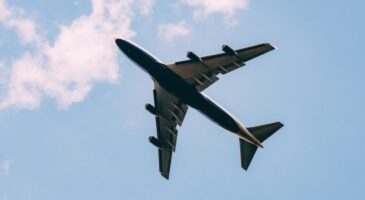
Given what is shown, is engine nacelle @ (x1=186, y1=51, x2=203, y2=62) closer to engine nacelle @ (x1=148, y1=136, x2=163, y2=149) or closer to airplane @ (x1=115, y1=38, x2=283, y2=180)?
airplane @ (x1=115, y1=38, x2=283, y2=180)

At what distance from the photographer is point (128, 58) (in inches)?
3351

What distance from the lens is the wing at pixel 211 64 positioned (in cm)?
8088

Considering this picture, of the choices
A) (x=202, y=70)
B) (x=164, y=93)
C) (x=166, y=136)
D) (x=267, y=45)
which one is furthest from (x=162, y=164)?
(x=267, y=45)

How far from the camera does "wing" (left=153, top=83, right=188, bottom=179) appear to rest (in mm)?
91625

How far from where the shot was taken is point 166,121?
95.2 m

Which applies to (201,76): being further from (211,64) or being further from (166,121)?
(166,121)

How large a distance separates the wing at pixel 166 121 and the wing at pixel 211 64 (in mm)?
6119

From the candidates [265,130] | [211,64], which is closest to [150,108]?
[211,64]

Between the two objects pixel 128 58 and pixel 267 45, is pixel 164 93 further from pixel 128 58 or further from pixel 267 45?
pixel 267 45

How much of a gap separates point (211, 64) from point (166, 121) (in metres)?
15.0

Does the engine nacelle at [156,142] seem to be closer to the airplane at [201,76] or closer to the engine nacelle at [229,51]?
the airplane at [201,76]

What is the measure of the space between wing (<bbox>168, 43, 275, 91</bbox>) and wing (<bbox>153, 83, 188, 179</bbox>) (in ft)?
20.1

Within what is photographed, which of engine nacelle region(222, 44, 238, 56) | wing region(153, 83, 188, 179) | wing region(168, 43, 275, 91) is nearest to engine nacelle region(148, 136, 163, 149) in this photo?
wing region(153, 83, 188, 179)

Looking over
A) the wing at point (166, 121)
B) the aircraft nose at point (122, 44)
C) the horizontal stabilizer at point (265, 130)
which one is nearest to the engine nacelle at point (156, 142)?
the wing at point (166, 121)
